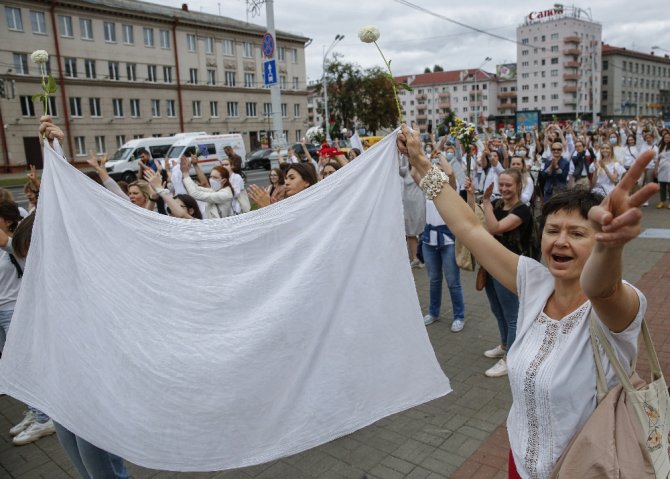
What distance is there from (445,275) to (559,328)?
4184 mm

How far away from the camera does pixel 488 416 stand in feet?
13.8

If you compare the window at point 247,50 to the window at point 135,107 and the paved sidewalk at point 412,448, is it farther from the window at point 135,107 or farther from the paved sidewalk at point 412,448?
the paved sidewalk at point 412,448

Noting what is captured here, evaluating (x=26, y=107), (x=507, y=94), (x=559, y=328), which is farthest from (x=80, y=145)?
(x=507, y=94)

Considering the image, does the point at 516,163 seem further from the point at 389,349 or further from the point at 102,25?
the point at 102,25

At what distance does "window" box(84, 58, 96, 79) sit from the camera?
4447 centimetres

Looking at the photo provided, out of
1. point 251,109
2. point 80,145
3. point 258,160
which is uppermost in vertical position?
point 251,109

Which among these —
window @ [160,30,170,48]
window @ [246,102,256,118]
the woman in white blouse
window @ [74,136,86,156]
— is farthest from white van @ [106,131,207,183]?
the woman in white blouse

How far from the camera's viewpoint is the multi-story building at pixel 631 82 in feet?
379

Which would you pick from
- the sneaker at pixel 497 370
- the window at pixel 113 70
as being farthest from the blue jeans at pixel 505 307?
the window at pixel 113 70

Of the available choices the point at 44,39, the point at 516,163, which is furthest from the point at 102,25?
the point at 516,163

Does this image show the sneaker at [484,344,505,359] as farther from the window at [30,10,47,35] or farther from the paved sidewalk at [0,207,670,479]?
the window at [30,10,47,35]

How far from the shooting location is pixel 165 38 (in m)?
49.8

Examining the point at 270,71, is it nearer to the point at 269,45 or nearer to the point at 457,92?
the point at 269,45

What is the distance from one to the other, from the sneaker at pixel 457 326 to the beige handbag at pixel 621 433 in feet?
13.9
